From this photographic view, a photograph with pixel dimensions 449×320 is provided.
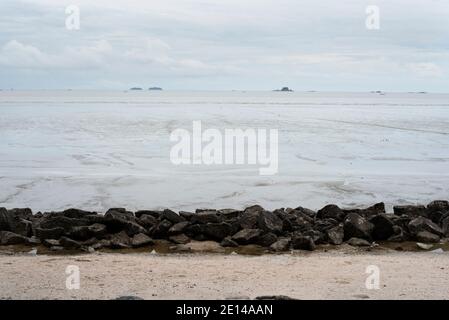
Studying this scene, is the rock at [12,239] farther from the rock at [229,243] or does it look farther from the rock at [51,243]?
the rock at [229,243]

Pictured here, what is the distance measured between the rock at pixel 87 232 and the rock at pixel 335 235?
342 centimetres

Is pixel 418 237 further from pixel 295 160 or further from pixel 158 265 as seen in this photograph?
pixel 295 160

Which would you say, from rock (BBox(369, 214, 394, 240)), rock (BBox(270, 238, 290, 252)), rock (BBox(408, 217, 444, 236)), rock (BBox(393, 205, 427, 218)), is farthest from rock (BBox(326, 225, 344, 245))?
rock (BBox(393, 205, 427, 218))

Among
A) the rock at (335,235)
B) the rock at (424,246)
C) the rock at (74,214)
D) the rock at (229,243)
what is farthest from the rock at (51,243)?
the rock at (424,246)

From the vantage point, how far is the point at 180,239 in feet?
31.3

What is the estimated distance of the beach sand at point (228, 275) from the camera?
6734 mm

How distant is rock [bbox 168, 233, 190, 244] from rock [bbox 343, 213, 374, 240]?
7.99ft

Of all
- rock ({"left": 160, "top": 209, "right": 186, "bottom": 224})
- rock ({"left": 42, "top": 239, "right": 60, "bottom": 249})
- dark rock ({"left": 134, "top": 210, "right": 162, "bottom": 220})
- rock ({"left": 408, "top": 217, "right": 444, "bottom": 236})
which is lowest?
rock ({"left": 42, "top": 239, "right": 60, "bottom": 249})

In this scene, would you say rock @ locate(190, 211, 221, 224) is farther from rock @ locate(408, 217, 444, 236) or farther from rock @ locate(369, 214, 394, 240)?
rock @ locate(408, 217, 444, 236)

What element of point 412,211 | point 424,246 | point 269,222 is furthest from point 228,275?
point 412,211

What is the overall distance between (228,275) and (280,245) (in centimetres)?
166

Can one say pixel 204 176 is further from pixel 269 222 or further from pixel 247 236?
pixel 247 236

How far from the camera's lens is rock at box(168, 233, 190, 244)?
9508 mm
